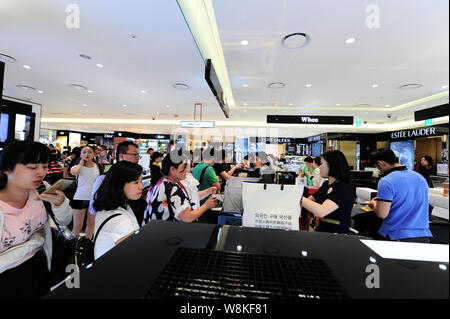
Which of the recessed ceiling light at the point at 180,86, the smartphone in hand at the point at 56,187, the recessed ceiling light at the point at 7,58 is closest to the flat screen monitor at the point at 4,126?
the recessed ceiling light at the point at 7,58

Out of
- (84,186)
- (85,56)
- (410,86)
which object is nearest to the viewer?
(84,186)

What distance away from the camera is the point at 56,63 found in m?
4.33

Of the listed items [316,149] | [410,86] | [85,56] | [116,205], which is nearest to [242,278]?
[116,205]

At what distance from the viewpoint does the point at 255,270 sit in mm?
552

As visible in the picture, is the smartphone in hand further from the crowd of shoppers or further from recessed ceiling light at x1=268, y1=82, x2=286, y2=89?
recessed ceiling light at x1=268, y1=82, x2=286, y2=89

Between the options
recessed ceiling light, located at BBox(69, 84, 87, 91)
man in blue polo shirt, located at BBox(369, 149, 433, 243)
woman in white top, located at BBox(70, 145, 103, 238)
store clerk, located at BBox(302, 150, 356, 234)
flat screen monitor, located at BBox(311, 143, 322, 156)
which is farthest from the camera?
flat screen monitor, located at BBox(311, 143, 322, 156)

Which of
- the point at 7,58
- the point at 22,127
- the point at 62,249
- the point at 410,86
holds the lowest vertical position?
the point at 62,249

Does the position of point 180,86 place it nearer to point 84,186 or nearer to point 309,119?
point 84,186

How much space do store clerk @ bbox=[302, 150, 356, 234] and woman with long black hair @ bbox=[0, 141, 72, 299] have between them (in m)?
1.74

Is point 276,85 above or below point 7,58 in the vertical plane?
above

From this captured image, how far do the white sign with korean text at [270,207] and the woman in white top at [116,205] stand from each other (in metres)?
0.66

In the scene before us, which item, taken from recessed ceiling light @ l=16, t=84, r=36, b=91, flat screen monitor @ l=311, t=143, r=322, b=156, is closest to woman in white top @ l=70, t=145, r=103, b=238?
recessed ceiling light @ l=16, t=84, r=36, b=91

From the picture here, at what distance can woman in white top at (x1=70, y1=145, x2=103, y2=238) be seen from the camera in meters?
3.12

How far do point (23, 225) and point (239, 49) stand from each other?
11.9ft
